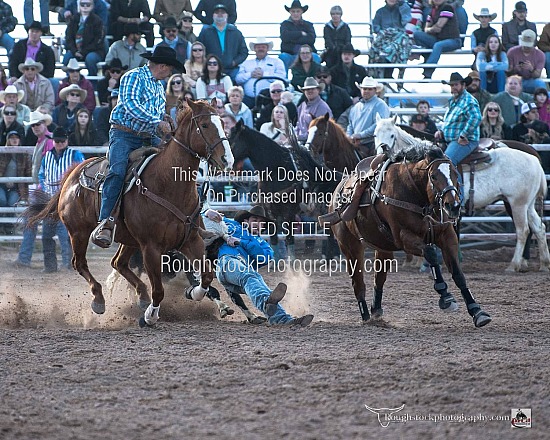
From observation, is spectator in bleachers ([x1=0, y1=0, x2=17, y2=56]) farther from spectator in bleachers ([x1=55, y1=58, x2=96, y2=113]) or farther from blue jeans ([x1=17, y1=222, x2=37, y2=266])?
blue jeans ([x1=17, y1=222, x2=37, y2=266])

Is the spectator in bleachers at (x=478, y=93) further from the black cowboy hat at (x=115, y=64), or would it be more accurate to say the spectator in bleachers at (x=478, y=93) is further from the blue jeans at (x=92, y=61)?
the blue jeans at (x=92, y=61)

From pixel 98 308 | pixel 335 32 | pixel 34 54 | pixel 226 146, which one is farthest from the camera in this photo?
pixel 335 32

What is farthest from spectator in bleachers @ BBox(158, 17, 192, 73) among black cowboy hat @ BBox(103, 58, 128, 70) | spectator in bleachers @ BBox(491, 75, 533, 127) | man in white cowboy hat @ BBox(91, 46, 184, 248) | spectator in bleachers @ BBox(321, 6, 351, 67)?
man in white cowboy hat @ BBox(91, 46, 184, 248)

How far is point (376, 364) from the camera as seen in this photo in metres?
5.55

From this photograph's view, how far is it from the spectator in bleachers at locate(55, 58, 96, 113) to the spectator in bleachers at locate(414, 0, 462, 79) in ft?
18.0

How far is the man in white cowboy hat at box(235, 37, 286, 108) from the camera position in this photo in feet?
46.3

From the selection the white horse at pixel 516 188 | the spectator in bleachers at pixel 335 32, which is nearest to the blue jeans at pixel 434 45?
the spectator in bleachers at pixel 335 32

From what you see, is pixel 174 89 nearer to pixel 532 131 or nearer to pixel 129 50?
pixel 129 50

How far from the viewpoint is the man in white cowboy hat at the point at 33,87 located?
46.6ft

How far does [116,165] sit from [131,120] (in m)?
0.38

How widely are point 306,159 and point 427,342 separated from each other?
567 centimetres

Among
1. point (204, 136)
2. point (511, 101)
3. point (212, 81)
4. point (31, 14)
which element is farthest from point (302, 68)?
point (204, 136)

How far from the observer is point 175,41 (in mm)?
14562

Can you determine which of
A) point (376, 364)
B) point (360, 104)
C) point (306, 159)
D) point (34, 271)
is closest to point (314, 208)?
point (306, 159)
